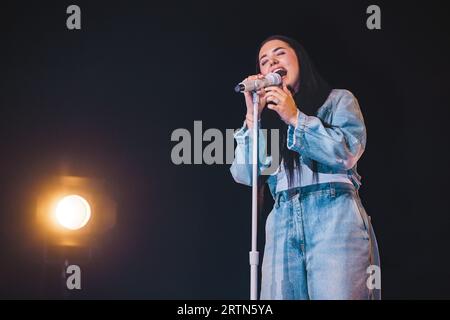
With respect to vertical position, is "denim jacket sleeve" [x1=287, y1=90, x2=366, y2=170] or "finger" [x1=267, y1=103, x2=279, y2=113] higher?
"finger" [x1=267, y1=103, x2=279, y2=113]

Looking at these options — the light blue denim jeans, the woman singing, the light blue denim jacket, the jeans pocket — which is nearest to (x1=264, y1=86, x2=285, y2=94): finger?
the woman singing

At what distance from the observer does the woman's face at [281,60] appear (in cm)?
267

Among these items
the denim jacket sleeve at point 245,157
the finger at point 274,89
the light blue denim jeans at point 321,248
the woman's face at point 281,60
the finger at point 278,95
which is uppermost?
the woman's face at point 281,60

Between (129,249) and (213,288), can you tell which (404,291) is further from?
(129,249)

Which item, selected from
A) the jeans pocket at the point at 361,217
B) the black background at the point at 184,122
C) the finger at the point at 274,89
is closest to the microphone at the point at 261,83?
the finger at the point at 274,89

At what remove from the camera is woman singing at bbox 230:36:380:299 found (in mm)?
2486

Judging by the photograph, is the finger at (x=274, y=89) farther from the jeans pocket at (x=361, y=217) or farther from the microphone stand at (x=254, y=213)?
the jeans pocket at (x=361, y=217)

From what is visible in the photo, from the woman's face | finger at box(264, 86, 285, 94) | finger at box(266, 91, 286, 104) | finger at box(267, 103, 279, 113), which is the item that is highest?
the woman's face

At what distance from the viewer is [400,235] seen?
261cm

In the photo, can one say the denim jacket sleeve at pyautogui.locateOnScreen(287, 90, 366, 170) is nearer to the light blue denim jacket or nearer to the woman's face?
the light blue denim jacket

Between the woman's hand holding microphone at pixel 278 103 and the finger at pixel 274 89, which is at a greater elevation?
the finger at pixel 274 89

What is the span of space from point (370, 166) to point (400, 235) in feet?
0.99

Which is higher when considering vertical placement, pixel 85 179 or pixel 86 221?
pixel 85 179

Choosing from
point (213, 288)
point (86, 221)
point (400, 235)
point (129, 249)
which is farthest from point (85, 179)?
point (400, 235)
